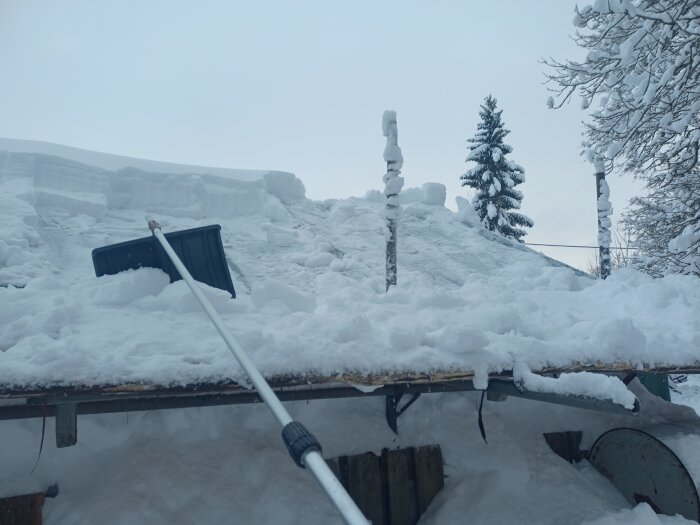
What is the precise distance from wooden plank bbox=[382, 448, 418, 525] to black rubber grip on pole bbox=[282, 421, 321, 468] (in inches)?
122

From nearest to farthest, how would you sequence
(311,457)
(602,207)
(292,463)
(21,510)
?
1. (311,457)
2. (21,510)
3. (292,463)
4. (602,207)

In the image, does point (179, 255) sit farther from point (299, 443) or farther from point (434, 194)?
point (434, 194)

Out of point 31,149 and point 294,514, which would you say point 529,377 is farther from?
point 31,149

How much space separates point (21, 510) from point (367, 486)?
8.54 ft

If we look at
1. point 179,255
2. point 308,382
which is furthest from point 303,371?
point 179,255

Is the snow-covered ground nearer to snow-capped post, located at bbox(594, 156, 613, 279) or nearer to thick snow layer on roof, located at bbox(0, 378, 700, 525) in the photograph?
thick snow layer on roof, located at bbox(0, 378, 700, 525)

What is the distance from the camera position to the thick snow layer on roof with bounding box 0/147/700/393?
3117mm

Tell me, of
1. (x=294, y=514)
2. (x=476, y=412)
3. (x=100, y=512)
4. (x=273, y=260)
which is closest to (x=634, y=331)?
(x=476, y=412)

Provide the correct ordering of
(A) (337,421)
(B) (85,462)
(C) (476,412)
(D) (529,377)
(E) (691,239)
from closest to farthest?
(D) (529,377)
(B) (85,462)
(A) (337,421)
(C) (476,412)
(E) (691,239)

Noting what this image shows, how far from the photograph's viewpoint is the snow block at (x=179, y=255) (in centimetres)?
478

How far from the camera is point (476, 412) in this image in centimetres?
496

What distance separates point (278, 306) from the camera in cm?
454

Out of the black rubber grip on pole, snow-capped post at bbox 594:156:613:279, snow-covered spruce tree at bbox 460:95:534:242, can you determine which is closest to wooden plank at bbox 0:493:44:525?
the black rubber grip on pole

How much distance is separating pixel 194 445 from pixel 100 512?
794 millimetres
